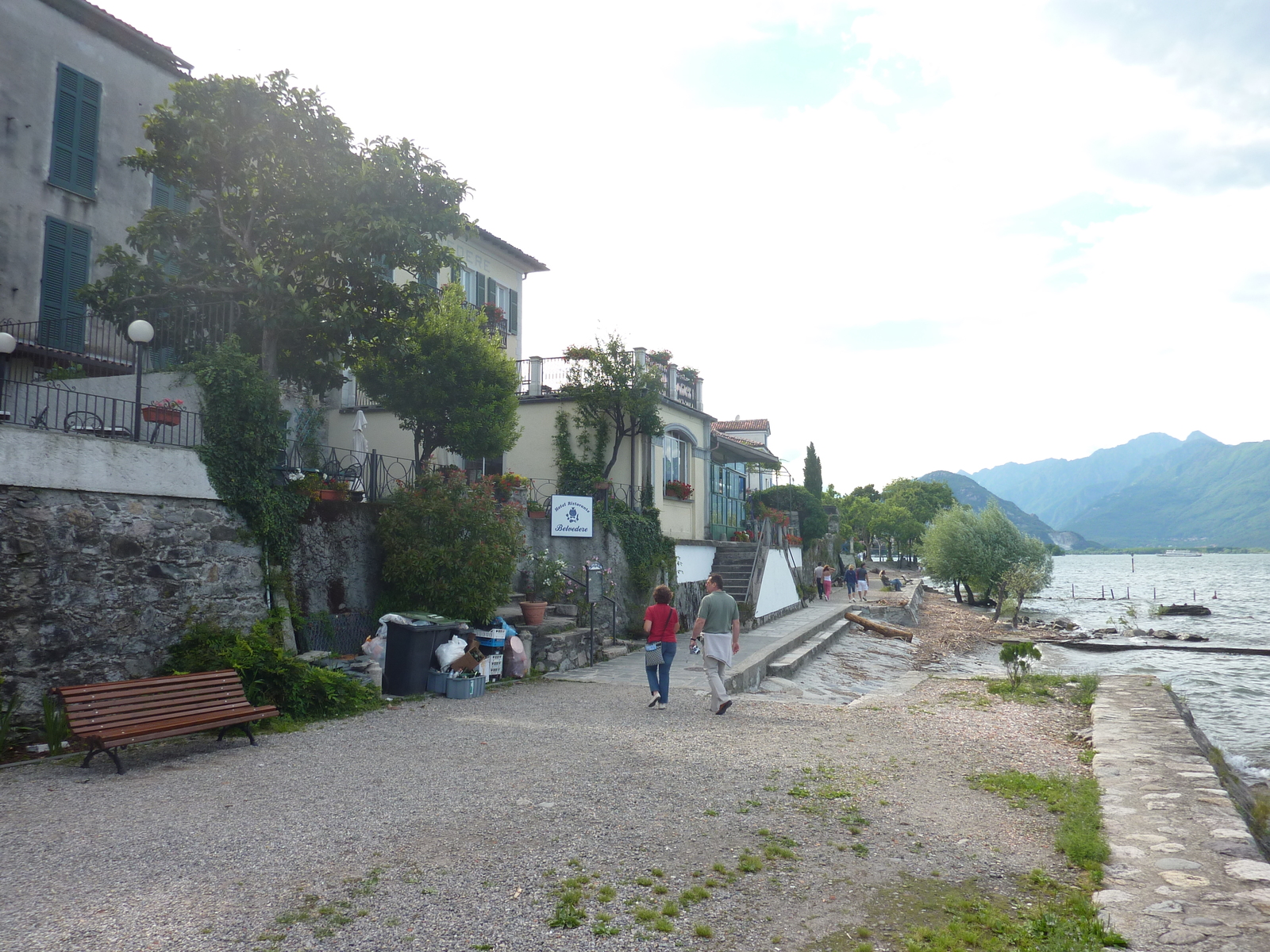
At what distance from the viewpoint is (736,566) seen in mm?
22750

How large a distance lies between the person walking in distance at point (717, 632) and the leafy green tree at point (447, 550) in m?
3.20

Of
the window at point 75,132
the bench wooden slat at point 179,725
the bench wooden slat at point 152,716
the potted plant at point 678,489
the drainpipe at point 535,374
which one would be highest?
the window at point 75,132

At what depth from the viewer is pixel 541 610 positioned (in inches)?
536

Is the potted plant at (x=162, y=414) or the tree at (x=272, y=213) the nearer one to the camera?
the potted plant at (x=162, y=414)

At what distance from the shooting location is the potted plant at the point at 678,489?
22.0 metres

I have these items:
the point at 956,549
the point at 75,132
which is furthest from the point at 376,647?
the point at 956,549

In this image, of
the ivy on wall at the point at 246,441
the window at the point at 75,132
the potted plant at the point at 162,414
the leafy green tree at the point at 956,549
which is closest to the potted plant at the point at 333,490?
the ivy on wall at the point at 246,441

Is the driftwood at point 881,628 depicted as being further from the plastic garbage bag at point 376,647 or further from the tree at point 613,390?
the plastic garbage bag at point 376,647

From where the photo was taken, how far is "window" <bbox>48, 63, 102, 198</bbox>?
14773 millimetres

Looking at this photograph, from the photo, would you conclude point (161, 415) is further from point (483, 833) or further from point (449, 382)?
point (483, 833)

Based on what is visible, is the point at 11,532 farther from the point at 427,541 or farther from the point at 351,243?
the point at 351,243

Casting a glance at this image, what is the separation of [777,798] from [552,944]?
2.84 m

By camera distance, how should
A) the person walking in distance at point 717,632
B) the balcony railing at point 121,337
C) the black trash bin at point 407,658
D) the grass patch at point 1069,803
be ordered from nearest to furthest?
the grass patch at point 1069,803, the person walking in distance at point 717,632, the black trash bin at point 407,658, the balcony railing at point 121,337

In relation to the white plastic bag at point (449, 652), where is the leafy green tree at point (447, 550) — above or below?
above
